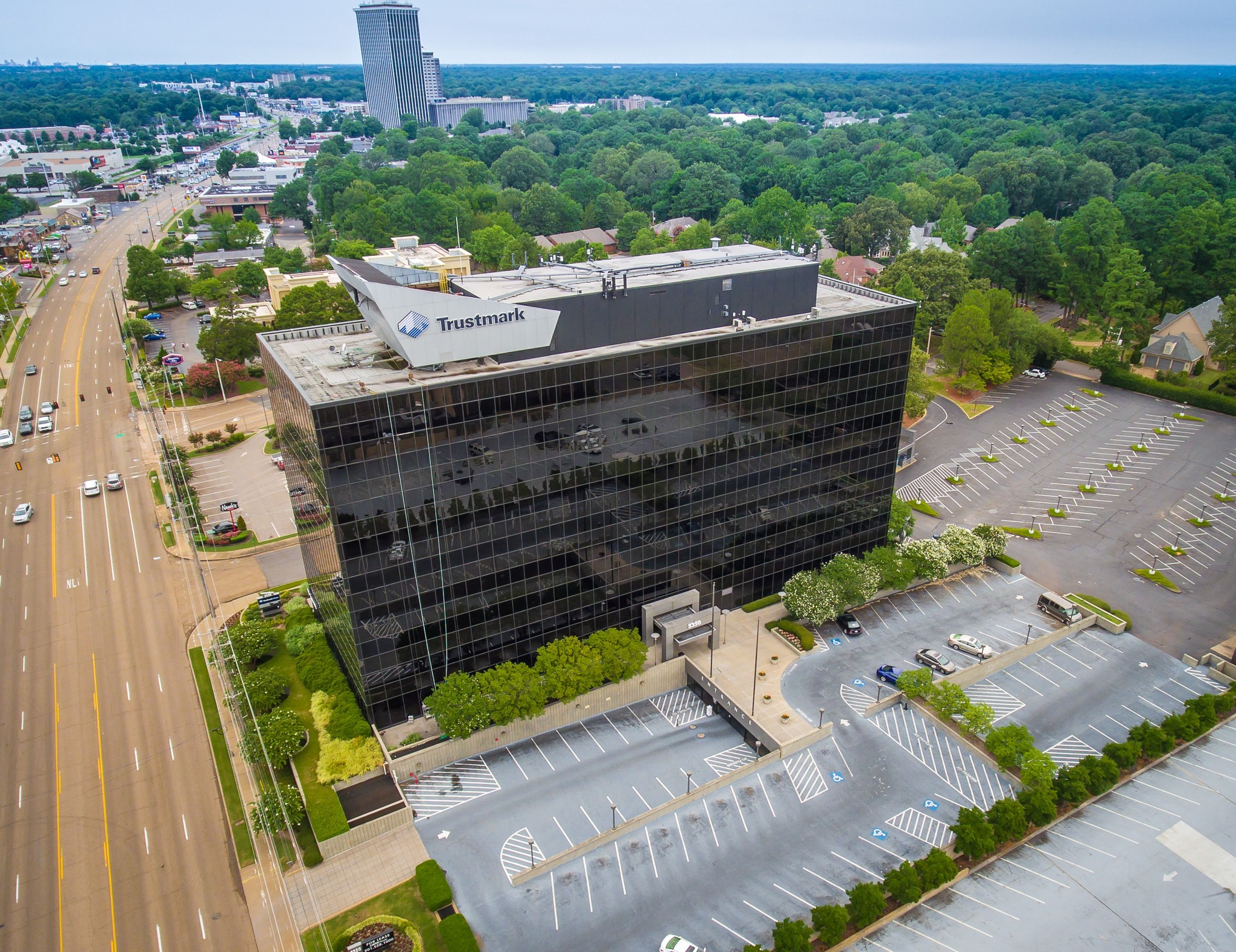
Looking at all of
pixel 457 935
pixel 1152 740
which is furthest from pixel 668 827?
pixel 1152 740

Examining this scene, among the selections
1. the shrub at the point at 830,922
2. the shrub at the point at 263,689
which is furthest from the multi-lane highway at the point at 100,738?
the shrub at the point at 830,922

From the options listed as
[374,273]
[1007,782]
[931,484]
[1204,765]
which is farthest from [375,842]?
[931,484]

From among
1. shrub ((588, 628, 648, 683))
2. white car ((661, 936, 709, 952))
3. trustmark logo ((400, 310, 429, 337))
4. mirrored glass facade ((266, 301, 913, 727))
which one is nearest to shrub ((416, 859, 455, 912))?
mirrored glass facade ((266, 301, 913, 727))

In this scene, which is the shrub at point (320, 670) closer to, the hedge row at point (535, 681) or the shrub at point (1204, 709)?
the hedge row at point (535, 681)

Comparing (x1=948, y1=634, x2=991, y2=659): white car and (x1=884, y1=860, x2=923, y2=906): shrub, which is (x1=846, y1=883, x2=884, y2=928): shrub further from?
(x1=948, y1=634, x2=991, y2=659): white car

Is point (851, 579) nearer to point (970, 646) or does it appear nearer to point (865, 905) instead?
point (970, 646)
